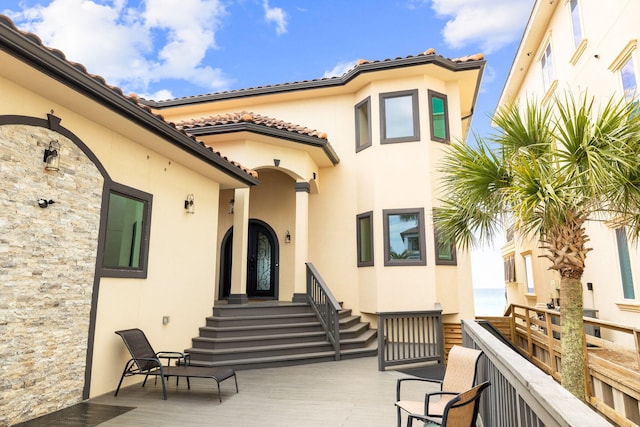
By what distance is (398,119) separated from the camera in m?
11.0

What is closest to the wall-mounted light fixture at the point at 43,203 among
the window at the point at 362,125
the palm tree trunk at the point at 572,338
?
the palm tree trunk at the point at 572,338

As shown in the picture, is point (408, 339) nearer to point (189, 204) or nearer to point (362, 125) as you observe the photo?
point (189, 204)

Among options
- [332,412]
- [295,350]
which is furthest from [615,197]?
[295,350]

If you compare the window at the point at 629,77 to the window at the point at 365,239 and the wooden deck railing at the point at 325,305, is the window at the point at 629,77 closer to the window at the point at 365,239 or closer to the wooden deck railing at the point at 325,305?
the window at the point at 365,239

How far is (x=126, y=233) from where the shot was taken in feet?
20.8

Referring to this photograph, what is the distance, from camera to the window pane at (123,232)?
599cm

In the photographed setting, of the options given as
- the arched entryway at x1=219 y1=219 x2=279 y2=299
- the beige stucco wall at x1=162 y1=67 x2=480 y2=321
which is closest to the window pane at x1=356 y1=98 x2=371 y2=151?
the beige stucco wall at x1=162 y1=67 x2=480 y2=321

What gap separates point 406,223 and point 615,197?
591 centimetres

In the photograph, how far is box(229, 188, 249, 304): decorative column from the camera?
8.95 metres

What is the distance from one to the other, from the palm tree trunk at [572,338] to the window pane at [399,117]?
21.2 ft

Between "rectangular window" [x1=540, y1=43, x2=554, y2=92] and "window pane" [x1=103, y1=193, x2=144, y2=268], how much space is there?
38.1ft

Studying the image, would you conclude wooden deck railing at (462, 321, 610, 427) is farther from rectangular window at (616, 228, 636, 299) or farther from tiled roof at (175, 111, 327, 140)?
tiled roof at (175, 111, 327, 140)

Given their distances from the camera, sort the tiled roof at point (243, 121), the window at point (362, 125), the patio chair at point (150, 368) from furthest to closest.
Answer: the window at point (362, 125) < the tiled roof at point (243, 121) < the patio chair at point (150, 368)

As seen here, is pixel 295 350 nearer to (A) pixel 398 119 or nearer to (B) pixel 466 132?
(A) pixel 398 119
